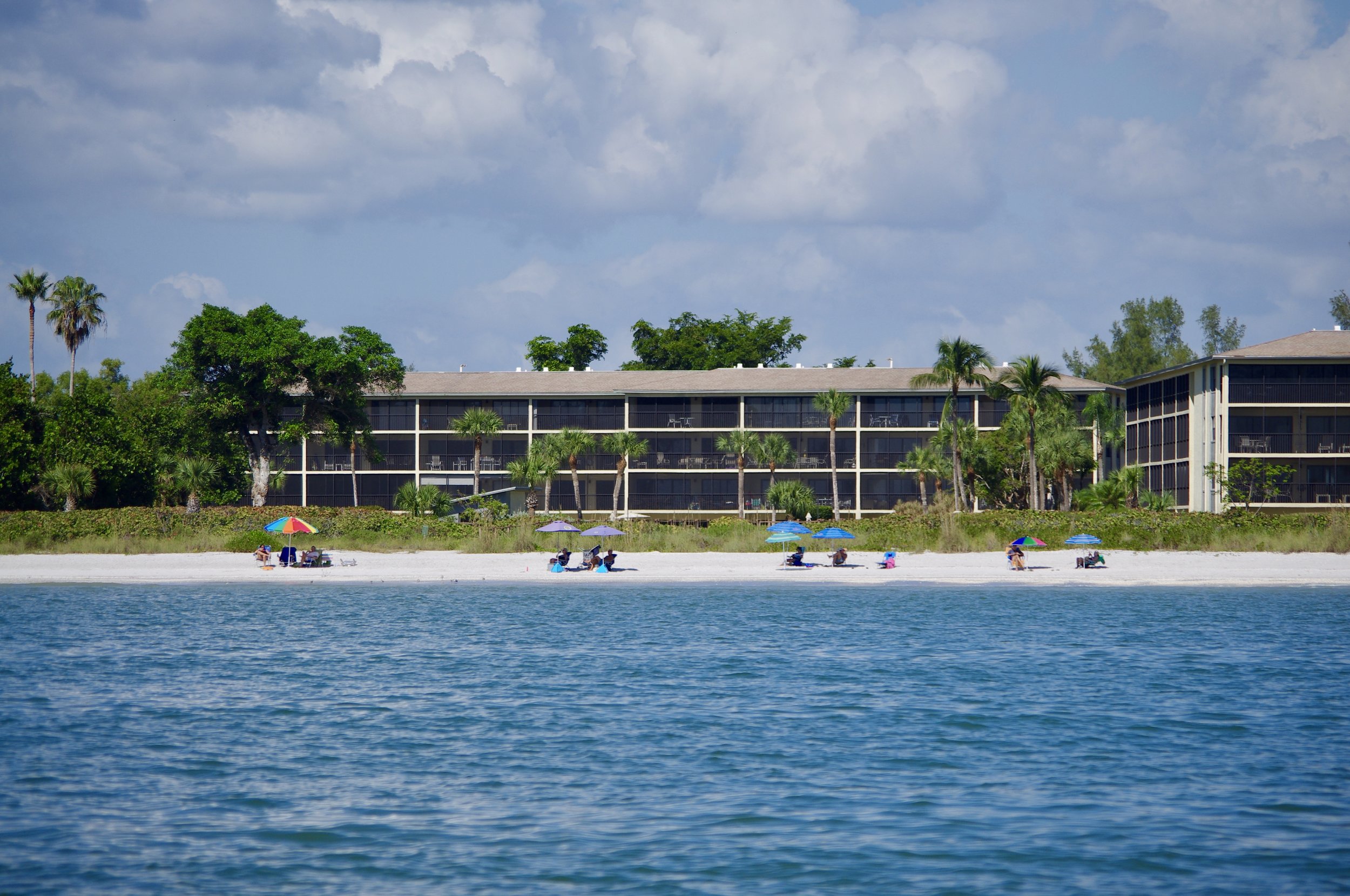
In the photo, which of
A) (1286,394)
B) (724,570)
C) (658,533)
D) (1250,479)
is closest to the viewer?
(724,570)

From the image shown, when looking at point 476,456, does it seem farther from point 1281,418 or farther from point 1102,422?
point 1281,418

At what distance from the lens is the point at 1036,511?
168ft

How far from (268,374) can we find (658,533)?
78.5ft

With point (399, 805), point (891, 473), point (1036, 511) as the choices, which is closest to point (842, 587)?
point (1036, 511)

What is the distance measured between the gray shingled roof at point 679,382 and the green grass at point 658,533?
24883 mm

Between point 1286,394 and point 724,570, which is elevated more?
point 1286,394

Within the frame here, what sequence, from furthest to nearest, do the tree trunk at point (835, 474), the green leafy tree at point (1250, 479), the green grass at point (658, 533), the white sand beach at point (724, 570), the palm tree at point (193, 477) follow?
the tree trunk at point (835, 474) < the green leafy tree at point (1250, 479) < the palm tree at point (193, 477) < the green grass at point (658, 533) < the white sand beach at point (724, 570)

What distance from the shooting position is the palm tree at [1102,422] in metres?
70.4

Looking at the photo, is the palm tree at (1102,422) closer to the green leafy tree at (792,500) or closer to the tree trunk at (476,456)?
the green leafy tree at (792,500)

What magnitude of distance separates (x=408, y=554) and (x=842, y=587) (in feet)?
58.5

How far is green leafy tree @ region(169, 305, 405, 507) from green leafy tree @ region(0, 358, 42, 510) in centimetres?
812

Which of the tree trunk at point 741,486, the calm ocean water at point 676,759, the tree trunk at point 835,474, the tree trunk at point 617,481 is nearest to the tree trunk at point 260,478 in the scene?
the tree trunk at point 617,481

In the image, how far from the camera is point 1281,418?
2579 inches

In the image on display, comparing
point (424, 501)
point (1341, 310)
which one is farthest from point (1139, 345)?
point (424, 501)
